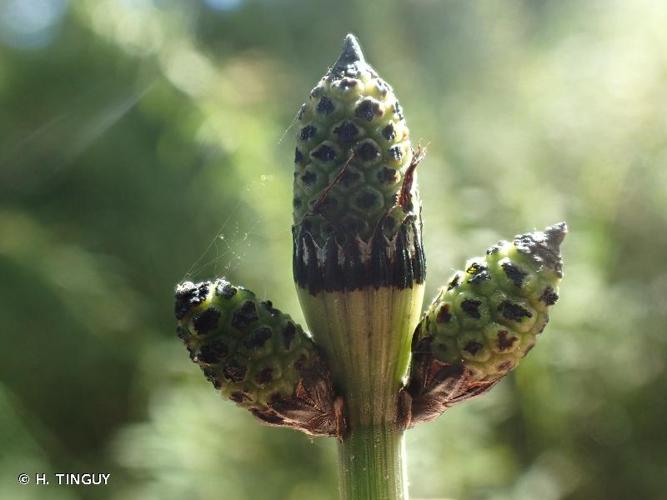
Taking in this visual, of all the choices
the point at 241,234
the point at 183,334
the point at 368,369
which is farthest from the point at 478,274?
the point at 241,234

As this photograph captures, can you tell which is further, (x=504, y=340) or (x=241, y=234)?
(x=241, y=234)

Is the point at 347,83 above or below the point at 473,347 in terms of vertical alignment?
above

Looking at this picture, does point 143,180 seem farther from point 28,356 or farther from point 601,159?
point 601,159

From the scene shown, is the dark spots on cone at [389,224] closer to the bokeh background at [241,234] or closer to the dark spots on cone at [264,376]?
the dark spots on cone at [264,376]

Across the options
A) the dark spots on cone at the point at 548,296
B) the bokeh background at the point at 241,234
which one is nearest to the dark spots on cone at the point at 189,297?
the dark spots on cone at the point at 548,296

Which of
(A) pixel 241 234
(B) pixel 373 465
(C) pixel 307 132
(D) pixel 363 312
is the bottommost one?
(B) pixel 373 465

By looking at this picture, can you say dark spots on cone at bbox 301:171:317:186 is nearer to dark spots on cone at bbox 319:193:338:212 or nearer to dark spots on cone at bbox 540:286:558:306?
dark spots on cone at bbox 319:193:338:212

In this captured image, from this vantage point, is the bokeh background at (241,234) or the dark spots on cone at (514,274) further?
the bokeh background at (241,234)

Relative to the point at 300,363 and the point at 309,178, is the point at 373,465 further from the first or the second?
the point at 309,178

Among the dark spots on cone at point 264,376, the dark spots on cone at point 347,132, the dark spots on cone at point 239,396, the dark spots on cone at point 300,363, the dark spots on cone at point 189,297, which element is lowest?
the dark spots on cone at point 239,396
